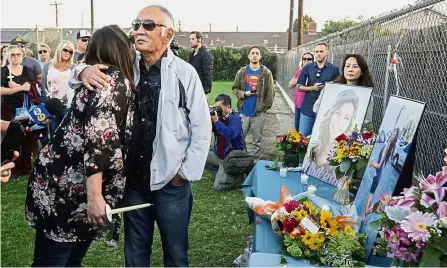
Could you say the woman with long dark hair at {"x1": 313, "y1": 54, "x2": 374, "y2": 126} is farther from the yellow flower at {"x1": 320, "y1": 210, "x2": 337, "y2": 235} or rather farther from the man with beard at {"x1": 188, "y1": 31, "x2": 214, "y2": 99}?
the man with beard at {"x1": 188, "y1": 31, "x2": 214, "y2": 99}

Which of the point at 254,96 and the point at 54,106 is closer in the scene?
the point at 54,106

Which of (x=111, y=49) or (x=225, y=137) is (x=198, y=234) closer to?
(x=225, y=137)

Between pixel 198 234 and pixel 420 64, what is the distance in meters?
2.60

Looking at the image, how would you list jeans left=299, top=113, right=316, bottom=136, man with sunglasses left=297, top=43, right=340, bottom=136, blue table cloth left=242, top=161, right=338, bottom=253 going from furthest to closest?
jeans left=299, top=113, right=316, bottom=136
man with sunglasses left=297, top=43, right=340, bottom=136
blue table cloth left=242, top=161, right=338, bottom=253

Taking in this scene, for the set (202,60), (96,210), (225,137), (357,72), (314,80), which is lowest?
(225,137)

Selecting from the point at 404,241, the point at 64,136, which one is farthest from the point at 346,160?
the point at 64,136

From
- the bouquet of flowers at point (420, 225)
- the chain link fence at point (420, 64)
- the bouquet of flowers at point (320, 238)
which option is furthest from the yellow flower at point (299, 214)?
the chain link fence at point (420, 64)

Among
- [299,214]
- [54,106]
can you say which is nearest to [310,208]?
[299,214]

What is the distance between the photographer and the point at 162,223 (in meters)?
2.67

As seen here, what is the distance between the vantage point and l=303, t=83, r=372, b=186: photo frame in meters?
3.95

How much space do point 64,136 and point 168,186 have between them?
0.63 metres

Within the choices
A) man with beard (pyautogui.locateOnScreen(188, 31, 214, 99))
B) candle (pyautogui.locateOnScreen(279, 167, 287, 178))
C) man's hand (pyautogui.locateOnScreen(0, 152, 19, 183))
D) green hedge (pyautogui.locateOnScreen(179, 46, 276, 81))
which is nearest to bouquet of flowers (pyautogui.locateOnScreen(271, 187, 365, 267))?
man's hand (pyautogui.locateOnScreen(0, 152, 19, 183))

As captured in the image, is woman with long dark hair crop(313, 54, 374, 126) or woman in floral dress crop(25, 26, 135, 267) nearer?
woman in floral dress crop(25, 26, 135, 267)

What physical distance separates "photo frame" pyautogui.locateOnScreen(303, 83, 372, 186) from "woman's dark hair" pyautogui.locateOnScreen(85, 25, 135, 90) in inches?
86.7
